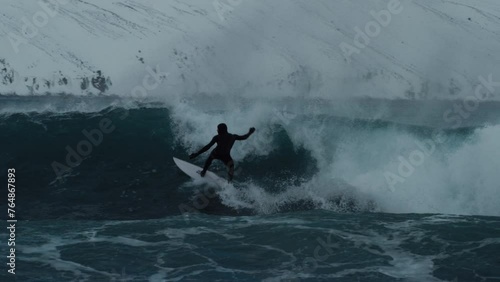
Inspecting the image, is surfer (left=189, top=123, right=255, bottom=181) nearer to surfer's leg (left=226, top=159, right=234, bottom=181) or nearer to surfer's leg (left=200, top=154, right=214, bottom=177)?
surfer's leg (left=226, top=159, right=234, bottom=181)

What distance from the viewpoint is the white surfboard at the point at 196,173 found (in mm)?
14141

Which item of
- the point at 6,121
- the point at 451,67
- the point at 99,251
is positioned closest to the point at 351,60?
the point at 451,67

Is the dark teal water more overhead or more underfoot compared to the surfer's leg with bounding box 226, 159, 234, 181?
more underfoot

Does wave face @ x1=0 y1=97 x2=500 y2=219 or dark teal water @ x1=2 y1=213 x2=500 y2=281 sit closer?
dark teal water @ x1=2 y1=213 x2=500 y2=281

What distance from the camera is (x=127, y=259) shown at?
9438 mm

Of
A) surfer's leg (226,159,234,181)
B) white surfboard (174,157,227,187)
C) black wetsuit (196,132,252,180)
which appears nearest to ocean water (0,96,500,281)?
white surfboard (174,157,227,187)

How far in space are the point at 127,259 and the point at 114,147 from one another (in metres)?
8.41

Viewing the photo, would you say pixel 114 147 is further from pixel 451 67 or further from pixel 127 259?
pixel 451 67

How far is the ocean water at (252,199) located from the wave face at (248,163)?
0.05 metres

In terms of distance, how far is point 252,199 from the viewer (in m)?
13.6

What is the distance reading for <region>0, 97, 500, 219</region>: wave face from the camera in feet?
44.7

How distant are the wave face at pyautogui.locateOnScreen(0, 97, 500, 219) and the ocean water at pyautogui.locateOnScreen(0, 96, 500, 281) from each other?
53mm

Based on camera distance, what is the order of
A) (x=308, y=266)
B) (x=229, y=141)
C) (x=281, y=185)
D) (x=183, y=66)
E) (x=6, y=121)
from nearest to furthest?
(x=308, y=266), (x=229, y=141), (x=281, y=185), (x=6, y=121), (x=183, y=66)

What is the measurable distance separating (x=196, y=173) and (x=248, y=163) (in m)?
2.07
